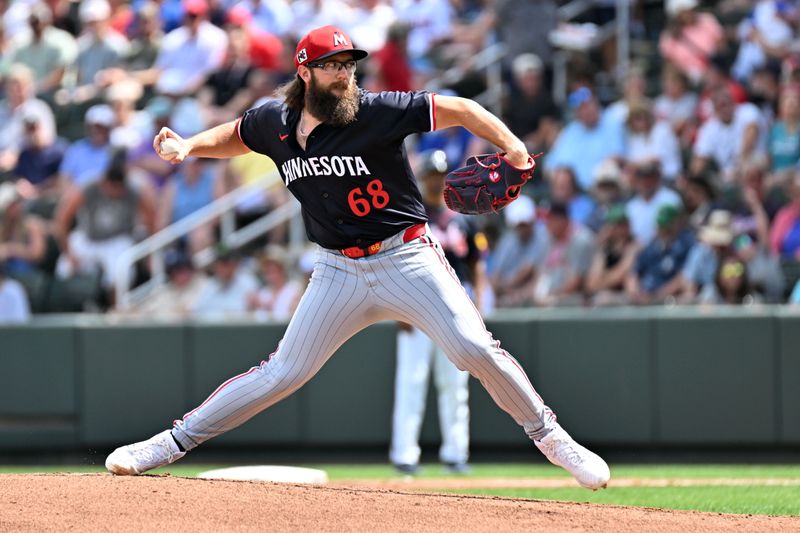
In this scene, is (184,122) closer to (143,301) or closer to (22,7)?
(143,301)

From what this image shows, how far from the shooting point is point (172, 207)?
500 inches

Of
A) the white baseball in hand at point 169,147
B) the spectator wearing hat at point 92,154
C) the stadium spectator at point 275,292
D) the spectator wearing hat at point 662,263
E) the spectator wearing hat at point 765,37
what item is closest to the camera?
the white baseball in hand at point 169,147

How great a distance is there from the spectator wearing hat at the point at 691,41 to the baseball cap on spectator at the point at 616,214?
204cm

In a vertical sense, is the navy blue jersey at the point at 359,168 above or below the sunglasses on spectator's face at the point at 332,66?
below

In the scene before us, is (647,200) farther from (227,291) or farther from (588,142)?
(227,291)

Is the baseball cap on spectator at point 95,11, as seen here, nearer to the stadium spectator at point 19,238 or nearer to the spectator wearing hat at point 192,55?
the spectator wearing hat at point 192,55

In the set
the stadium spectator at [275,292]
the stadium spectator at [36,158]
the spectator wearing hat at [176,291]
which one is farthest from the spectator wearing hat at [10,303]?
the stadium spectator at [275,292]

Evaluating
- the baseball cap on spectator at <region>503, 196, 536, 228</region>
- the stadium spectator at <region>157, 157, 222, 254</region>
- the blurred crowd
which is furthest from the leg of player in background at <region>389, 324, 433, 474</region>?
the stadium spectator at <region>157, 157, 222, 254</region>

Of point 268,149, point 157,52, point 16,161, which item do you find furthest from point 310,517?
point 157,52

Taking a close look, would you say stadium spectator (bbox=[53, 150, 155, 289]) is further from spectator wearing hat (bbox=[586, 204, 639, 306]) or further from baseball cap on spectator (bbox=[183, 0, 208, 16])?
spectator wearing hat (bbox=[586, 204, 639, 306])

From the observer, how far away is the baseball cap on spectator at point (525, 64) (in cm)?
1273

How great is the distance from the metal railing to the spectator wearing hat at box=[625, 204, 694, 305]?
10.3 feet

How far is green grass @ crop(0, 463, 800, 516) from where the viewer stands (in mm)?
6930

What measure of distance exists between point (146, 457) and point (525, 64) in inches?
307
